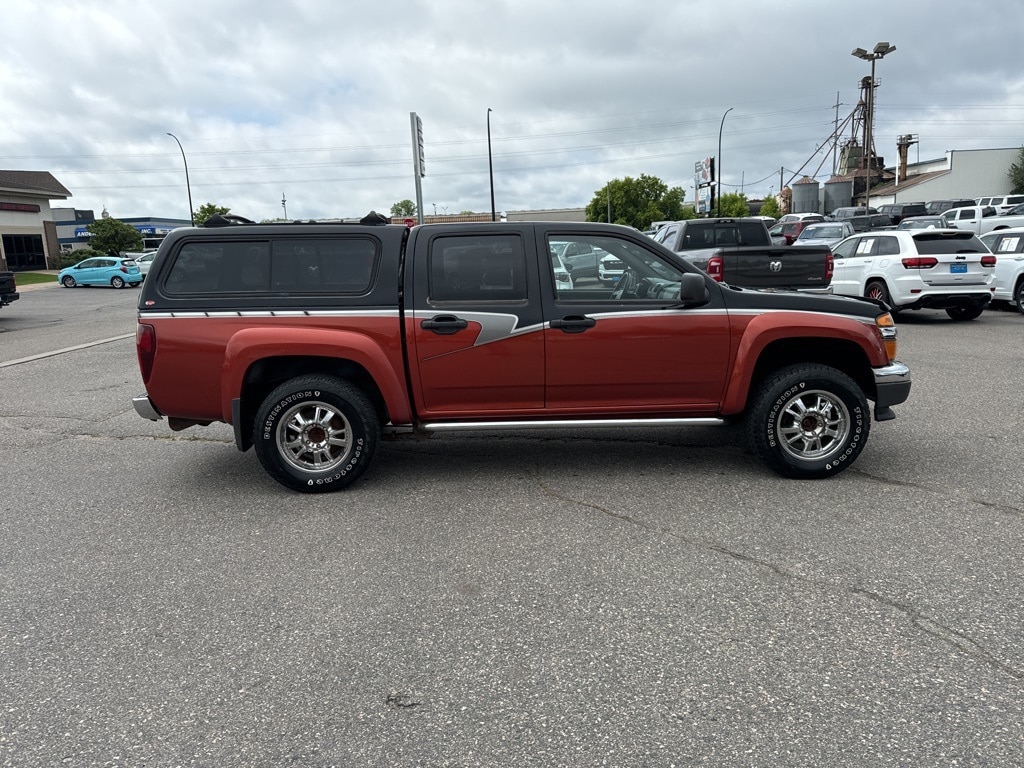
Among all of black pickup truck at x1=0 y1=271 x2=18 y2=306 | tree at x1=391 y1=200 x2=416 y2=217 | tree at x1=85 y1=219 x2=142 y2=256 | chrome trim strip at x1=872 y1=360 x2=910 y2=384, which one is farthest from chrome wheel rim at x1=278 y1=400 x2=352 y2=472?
tree at x1=391 y1=200 x2=416 y2=217

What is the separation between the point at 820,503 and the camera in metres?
4.82

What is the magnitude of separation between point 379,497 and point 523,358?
1.36 m

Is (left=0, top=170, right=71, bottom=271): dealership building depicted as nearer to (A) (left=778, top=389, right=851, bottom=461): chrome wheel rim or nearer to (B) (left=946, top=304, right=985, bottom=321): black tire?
(B) (left=946, top=304, right=985, bottom=321): black tire

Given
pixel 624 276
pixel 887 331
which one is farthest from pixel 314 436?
pixel 887 331

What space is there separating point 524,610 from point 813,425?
2.81 metres

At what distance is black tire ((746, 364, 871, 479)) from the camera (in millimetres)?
5191

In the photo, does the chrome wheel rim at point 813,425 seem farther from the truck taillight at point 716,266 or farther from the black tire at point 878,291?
the black tire at point 878,291

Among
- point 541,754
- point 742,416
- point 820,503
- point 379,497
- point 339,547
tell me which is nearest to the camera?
point 541,754

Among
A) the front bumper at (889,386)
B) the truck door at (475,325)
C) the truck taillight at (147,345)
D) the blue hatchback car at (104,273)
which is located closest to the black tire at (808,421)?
the front bumper at (889,386)

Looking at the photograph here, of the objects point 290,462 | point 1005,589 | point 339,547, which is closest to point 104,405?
point 290,462

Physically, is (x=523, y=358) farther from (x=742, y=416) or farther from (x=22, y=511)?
(x=22, y=511)

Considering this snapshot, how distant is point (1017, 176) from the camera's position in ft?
204

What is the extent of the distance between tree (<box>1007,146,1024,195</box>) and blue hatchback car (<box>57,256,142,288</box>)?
2527 inches

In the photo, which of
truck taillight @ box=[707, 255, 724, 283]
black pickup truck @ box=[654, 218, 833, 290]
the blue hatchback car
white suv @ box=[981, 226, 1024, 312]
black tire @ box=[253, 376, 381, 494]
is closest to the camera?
black tire @ box=[253, 376, 381, 494]
